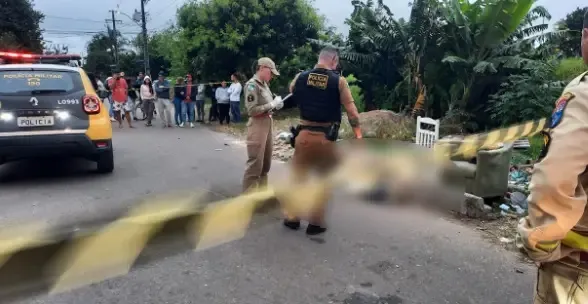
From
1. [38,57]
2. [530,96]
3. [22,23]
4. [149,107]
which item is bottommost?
[149,107]

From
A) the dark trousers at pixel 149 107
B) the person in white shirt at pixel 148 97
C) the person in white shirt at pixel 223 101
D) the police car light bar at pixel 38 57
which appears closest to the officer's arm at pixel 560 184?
the police car light bar at pixel 38 57

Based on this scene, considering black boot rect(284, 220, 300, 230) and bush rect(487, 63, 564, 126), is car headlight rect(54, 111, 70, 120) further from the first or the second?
bush rect(487, 63, 564, 126)

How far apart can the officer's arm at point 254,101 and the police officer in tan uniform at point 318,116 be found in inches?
18.4

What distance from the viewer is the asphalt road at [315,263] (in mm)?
3326

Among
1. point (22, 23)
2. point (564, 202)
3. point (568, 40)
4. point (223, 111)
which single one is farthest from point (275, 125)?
point (22, 23)

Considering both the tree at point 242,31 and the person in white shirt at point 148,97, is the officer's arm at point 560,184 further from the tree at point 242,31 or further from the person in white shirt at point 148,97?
the tree at point 242,31

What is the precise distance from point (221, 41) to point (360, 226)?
1143 centimetres

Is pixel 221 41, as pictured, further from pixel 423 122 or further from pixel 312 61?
pixel 423 122

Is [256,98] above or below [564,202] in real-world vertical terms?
→ above

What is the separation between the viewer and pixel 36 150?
19.7ft

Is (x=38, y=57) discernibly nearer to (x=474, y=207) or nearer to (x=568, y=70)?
(x=474, y=207)

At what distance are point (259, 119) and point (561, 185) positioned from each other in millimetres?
3935

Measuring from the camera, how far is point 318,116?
15.0 ft

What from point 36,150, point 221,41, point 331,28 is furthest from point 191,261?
point 331,28
